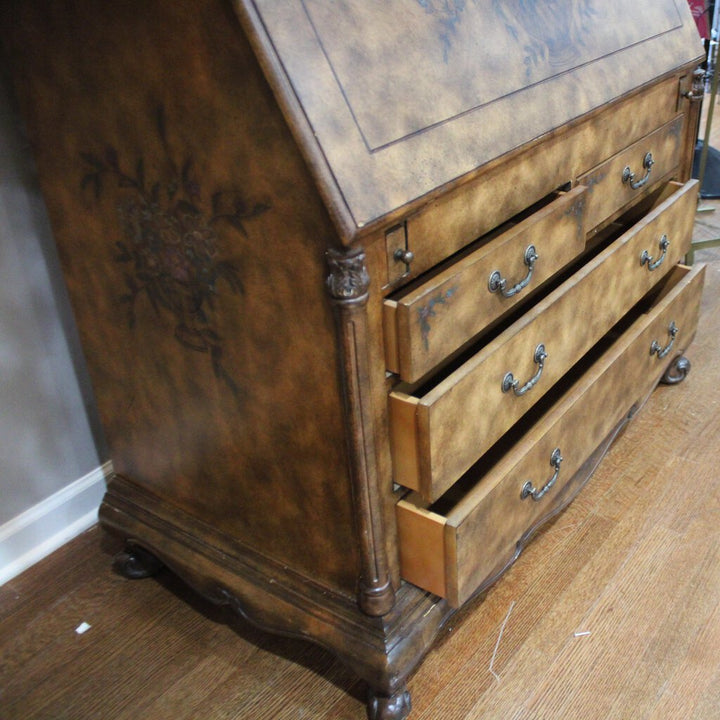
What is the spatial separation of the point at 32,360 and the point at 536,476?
877mm

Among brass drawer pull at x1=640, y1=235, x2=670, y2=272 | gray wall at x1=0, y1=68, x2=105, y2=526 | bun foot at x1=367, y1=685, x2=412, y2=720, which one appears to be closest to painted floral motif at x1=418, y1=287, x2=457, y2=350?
Answer: bun foot at x1=367, y1=685, x2=412, y2=720

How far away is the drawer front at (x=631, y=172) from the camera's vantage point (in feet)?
4.56

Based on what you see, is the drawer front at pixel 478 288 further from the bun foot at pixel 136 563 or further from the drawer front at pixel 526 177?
the bun foot at pixel 136 563

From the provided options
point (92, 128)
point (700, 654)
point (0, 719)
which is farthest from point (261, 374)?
point (700, 654)

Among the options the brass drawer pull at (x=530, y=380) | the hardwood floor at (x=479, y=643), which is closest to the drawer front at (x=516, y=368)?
the brass drawer pull at (x=530, y=380)

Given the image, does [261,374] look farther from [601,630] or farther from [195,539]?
[601,630]

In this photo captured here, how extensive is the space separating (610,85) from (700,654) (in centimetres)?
91

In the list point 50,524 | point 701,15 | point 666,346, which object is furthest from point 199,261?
point 701,15

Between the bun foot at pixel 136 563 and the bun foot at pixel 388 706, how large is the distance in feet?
1.64

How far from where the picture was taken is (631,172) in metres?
1.49

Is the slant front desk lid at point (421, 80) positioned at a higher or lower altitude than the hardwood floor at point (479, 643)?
higher

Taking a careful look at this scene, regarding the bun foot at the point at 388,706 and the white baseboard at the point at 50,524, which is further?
the white baseboard at the point at 50,524

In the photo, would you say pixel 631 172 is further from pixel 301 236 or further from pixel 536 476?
pixel 301 236

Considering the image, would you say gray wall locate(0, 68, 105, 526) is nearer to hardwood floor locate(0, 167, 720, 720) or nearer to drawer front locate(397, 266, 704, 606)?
hardwood floor locate(0, 167, 720, 720)
